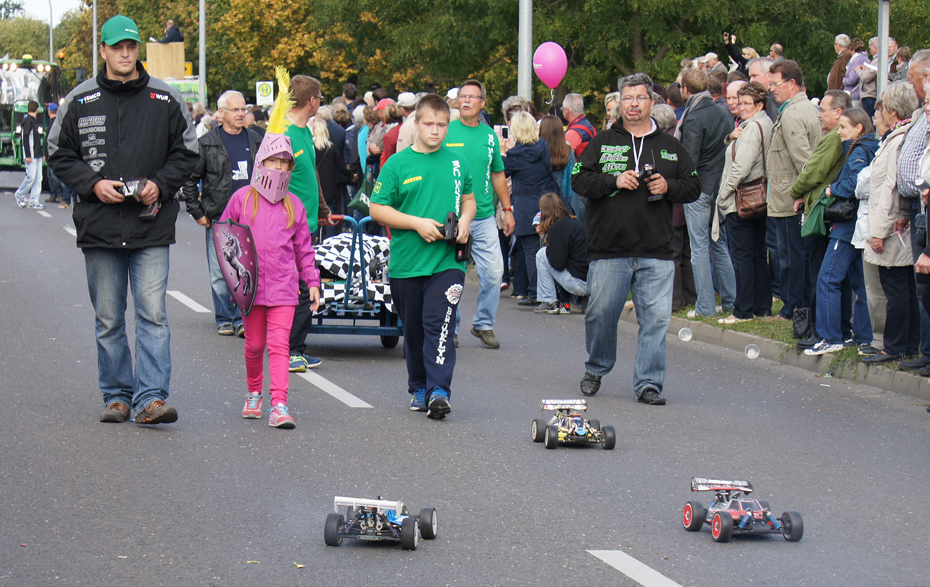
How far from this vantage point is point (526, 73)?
20.3m

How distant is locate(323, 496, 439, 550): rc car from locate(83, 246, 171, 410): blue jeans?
256 centimetres

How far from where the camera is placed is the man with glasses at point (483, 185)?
1088 cm

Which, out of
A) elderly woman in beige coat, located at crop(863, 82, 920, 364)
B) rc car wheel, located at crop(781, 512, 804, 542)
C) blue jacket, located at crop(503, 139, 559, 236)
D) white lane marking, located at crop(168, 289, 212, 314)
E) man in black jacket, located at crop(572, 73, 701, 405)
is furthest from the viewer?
blue jacket, located at crop(503, 139, 559, 236)

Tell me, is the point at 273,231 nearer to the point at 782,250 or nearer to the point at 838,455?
the point at 838,455

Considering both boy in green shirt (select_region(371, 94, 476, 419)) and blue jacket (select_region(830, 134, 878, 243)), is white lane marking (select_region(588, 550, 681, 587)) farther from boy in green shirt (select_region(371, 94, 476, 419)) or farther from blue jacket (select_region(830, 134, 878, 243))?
blue jacket (select_region(830, 134, 878, 243))

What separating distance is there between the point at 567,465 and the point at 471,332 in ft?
16.6

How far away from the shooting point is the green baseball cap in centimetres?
733

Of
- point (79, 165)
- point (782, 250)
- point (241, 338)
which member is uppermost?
point (79, 165)

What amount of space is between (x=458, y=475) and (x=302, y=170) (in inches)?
150

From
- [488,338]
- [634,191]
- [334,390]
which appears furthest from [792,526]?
[488,338]

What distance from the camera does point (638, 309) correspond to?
9.23 metres

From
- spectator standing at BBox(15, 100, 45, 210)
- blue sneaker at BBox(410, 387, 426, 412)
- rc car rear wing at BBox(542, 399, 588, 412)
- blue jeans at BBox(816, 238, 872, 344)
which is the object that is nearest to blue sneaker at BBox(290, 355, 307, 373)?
blue sneaker at BBox(410, 387, 426, 412)

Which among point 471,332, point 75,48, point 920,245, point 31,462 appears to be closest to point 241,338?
point 471,332

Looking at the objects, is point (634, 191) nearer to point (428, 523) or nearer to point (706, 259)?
point (706, 259)
